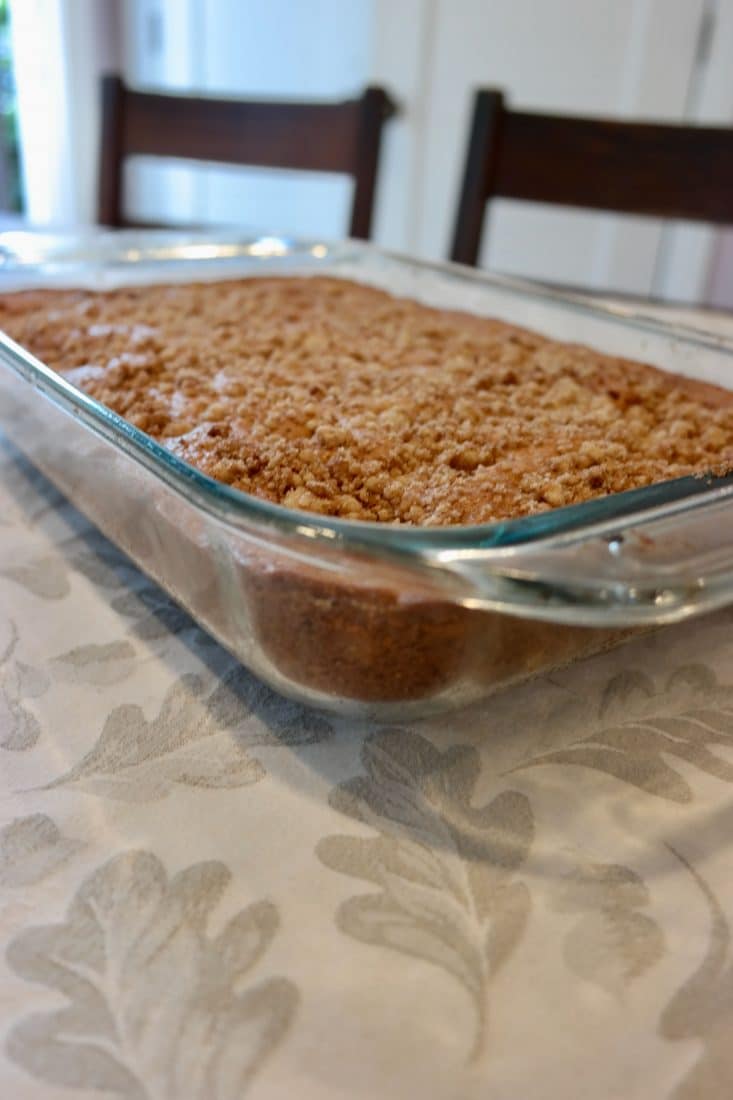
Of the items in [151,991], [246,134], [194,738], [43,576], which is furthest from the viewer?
[246,134]

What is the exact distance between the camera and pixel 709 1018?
1.10 ft

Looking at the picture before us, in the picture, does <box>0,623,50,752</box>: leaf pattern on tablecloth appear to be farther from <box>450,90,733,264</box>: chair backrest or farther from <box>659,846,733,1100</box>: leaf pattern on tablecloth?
<box>450,90,733,264</box>: chair backrest

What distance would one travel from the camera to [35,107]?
2656mm

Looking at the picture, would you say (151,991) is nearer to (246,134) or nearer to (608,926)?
(608,926)

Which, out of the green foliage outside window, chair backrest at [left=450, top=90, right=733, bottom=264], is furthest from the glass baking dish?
the green foliage outside window

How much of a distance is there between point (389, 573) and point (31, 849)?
0.21 m

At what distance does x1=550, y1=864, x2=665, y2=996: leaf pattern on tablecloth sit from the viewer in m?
0.35

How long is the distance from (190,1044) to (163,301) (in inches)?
32.4

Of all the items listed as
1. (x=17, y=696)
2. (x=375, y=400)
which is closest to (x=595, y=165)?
(x=375, y=400)

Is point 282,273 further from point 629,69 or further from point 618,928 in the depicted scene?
point 629,69

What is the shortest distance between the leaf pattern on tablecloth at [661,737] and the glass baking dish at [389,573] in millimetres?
41

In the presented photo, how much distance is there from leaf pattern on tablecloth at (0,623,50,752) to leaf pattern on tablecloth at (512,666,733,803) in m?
0.26

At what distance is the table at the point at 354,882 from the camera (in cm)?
32

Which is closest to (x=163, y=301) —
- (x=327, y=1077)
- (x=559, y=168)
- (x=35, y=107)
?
(x=559, y=168)
